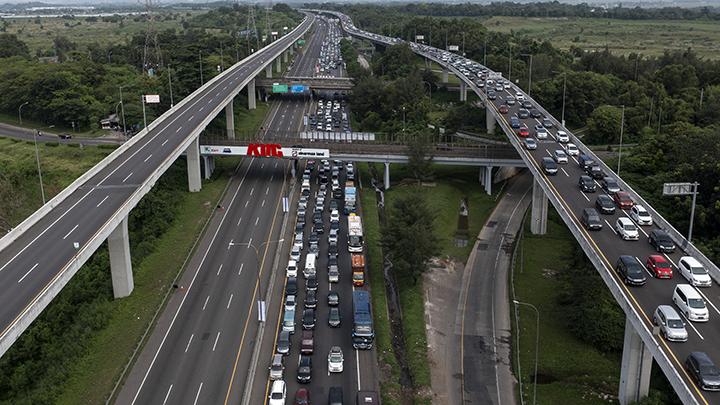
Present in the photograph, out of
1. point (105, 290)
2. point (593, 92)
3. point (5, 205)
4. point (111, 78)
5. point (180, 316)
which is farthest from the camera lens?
point (111, 78)

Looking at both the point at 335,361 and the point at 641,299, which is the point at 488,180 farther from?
the point at 641,299

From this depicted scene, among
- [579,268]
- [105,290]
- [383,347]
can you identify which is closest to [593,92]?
[579,268]

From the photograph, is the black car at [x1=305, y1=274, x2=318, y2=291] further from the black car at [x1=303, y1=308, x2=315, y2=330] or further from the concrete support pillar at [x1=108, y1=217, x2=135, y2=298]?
the concrete support pillar at [x1=108, y1=217, x2=135, y2=298]

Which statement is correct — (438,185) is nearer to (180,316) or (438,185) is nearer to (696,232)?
(696,232)

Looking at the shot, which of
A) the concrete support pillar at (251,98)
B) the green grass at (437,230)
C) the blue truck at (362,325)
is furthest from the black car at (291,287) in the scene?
the concrete support pillar at (251,98)

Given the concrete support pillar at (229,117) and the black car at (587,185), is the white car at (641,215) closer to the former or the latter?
the black car at (587,185)

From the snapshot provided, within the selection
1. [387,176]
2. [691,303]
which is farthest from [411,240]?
[387,176]
